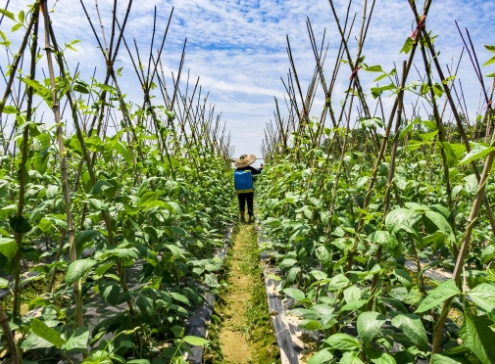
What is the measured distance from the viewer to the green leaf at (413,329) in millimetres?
1335

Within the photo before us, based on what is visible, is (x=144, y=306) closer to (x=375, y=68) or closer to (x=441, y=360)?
(x=441, y=360)

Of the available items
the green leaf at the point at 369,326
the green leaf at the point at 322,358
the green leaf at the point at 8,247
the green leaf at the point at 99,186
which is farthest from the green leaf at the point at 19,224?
the green leaf at the point at 369,326

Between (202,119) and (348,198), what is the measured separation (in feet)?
23.4

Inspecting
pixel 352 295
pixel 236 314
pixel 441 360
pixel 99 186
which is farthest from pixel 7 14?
pixel 236 314

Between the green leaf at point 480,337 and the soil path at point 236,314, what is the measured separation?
6.09ft

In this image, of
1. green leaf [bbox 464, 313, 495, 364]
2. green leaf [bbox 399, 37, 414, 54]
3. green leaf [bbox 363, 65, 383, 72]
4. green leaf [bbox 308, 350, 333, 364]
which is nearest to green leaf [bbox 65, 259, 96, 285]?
green leaf [bbox 308, 350, 333, 364]

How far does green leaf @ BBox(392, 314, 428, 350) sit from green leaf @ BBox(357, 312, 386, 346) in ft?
0.22

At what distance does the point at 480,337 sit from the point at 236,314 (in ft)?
8.48

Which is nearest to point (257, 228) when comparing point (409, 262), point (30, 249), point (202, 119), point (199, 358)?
point (409, 262)

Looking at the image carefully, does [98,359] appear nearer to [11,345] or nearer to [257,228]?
[11,345]

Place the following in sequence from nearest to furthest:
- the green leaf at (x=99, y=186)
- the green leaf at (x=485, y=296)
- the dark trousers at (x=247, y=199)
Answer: the green leaf at (x=485, y=296) → the green leaf at (x=99, y=186) → the dark trousers at (x=247, y=199)

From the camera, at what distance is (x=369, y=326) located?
1.35 meters

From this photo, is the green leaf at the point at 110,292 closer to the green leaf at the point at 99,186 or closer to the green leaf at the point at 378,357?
the green leaf at the point at 99,186

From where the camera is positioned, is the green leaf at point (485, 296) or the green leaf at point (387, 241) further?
the green leaf at point (387, 241)
